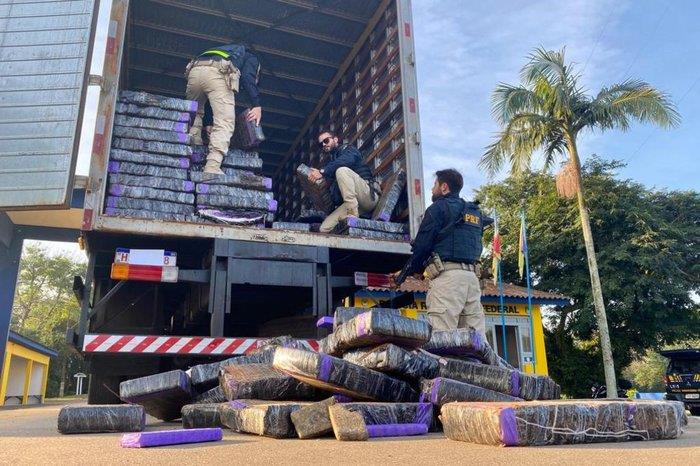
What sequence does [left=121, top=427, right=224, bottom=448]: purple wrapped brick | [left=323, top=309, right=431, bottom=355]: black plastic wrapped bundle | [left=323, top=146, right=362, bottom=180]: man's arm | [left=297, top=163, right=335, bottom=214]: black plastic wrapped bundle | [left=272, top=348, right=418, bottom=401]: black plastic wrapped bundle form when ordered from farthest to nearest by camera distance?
[left=297, top=163, right=335, bottom=214]: black plastic wrapped bundle, [left=323, top=146, right=362, bottom=180]: man's arm, [left=323, top=309, right=431, bottom=355]: black plastic wrapped bundle, [left=272, top=348, right=418, bottom=401]: black plastic wrapped bundle, [left=121, top=427, right=224, bottom=448]: purple wrapped brick

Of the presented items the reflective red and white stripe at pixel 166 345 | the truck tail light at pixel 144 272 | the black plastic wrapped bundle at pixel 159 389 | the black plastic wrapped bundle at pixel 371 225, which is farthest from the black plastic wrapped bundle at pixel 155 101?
the black plastic wrapped bundle at pixel 159 389

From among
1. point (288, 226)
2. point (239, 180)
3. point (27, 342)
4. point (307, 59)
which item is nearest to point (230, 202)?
point (239, 180)

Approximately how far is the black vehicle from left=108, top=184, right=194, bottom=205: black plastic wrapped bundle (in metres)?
13.1

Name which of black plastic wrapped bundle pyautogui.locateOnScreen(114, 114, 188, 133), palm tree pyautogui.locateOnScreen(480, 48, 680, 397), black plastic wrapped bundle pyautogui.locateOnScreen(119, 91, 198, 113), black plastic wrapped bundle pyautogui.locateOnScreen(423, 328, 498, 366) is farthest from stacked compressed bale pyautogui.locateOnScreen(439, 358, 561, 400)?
palm tree pyautogui.locateOnScreen(480, 48, 680, 397)

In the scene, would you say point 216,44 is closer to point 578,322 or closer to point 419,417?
point 419,417

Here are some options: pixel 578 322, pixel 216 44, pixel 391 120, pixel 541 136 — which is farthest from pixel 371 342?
pixel 578 322

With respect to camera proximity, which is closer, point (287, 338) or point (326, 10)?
point (287, 338)

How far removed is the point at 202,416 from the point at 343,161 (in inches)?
151

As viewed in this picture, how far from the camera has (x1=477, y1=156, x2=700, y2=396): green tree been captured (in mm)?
17688

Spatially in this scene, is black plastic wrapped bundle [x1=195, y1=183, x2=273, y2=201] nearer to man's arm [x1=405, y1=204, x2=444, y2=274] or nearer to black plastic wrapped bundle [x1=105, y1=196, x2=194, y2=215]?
black plastic wrapped bundle [x1=105, y1=196, x2=194, y2=215]

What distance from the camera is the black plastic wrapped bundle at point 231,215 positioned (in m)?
5.62

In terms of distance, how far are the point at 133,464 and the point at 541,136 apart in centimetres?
1368

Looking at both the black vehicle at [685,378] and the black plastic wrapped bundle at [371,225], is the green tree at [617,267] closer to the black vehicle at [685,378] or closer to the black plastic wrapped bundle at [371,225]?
the black vehicle at [685,378]

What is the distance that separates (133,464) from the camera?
202 cm
